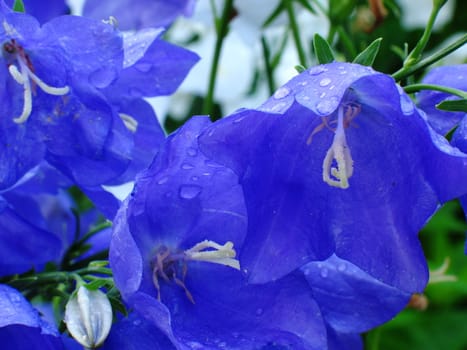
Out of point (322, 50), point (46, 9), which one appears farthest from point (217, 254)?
point (46, 9)

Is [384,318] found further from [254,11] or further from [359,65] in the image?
[254,11]

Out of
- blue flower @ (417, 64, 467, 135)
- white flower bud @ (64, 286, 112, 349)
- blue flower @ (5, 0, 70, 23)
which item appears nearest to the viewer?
white flower bud @ (64, 286, 112, 349)

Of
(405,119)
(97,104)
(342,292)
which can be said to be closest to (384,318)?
(342,292)

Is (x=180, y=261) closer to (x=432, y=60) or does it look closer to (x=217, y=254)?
(x=217, y=254)

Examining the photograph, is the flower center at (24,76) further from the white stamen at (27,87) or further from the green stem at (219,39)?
the green stem at (219,39)

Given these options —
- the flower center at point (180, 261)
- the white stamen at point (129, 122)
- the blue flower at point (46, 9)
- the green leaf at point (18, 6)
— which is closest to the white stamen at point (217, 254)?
the flower center at point (180, 261)

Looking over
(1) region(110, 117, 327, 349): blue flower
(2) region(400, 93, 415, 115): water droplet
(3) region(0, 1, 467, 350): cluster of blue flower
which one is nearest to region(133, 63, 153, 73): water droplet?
(3) region(0, 1, 467, 350): cluster of blue flower

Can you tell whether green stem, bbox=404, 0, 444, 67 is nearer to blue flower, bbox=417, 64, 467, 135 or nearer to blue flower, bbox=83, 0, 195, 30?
blue flower, bbox=417, 64, 467, 135
